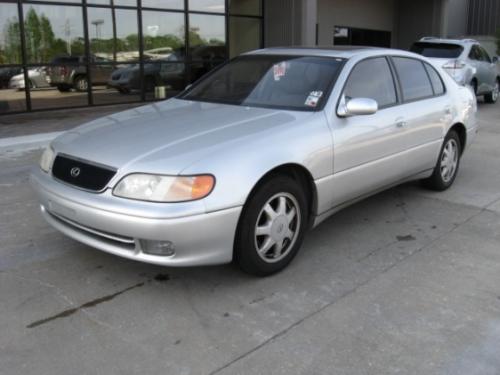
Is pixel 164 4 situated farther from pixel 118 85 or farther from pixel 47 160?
pixel 47 160

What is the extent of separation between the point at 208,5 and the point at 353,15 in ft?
25.5

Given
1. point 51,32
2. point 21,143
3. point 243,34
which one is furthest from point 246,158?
point 243,34

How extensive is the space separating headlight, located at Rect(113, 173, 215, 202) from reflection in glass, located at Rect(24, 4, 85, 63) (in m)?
9.27

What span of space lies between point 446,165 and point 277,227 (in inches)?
114

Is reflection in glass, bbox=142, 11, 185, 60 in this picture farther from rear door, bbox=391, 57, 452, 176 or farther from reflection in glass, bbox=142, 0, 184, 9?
rear door, bbox=391, 57, 452, 176

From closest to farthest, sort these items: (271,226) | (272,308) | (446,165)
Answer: (272,308), (271,226), (446,165)

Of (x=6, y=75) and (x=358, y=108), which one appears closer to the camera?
(x=358, y=108)

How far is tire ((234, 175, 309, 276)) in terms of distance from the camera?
346 centimetres

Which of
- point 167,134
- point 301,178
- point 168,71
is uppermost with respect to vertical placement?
point 168,71

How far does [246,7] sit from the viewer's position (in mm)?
15391

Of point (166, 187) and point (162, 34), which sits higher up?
point (162, 34)

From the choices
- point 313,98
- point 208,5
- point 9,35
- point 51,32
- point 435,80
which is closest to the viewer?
point 313,98

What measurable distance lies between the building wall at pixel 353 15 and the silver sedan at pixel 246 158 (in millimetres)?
14051

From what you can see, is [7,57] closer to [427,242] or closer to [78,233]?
[78,233]
